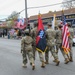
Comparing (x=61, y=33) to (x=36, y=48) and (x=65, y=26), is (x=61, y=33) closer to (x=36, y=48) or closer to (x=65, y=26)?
(x=65, y=26)

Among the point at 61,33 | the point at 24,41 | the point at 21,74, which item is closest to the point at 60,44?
the point at 61,33

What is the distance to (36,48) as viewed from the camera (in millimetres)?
9953

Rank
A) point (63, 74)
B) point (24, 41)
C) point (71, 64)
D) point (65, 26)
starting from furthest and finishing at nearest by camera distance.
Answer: point (65, 26)
point (71, 64)
point (24, 41)
point (63, 74)

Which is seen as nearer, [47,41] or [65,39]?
[47,41]

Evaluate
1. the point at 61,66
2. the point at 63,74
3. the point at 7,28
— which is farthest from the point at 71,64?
the point at 7,28

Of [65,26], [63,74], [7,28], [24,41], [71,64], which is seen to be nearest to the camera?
[63,74]

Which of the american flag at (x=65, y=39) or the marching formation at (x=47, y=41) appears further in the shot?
the american flag at (x=65, y=39)

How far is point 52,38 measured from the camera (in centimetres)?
1015

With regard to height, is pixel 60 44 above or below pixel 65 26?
below

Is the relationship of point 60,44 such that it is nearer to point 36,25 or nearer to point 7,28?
point 36,25

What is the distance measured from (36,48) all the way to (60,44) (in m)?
1.33

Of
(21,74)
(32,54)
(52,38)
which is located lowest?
(21,74)

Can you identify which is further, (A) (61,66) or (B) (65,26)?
(B) (65,26)

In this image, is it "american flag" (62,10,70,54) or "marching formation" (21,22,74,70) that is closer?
"marching formation" (21,22,74,70)
